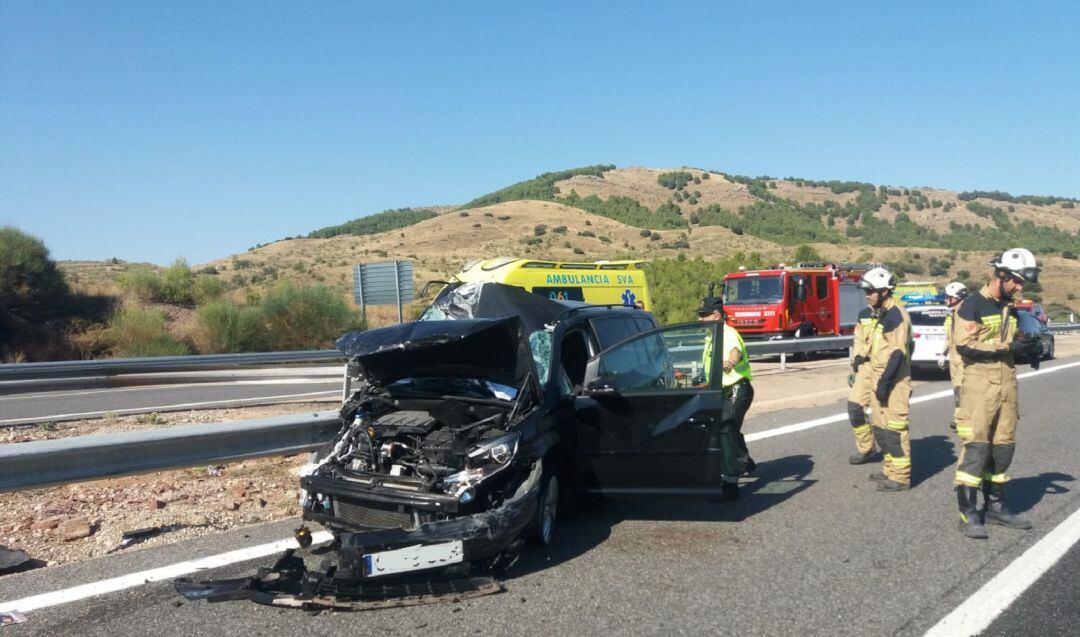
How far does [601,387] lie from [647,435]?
519 millimetres

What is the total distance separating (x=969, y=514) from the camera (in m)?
6.22

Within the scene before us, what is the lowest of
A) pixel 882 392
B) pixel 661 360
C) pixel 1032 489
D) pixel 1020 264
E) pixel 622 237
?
pixel 1032 489

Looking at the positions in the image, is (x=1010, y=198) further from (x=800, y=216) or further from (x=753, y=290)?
(x=753, y=290)

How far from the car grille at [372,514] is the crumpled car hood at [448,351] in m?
1.01

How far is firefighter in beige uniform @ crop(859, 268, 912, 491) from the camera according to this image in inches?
302

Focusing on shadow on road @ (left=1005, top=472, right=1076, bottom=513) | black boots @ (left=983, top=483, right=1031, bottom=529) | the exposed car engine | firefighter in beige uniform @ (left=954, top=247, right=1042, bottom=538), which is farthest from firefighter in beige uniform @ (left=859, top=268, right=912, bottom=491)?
the exposed car engine

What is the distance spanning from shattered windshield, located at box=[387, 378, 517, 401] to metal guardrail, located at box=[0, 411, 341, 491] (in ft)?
4.07

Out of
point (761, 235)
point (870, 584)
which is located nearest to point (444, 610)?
point (870, 584)

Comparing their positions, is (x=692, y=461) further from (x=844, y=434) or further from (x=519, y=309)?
(x=844, y=434)

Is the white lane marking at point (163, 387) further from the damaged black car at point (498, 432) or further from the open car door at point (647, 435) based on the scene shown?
the open car door at point (647, 435)

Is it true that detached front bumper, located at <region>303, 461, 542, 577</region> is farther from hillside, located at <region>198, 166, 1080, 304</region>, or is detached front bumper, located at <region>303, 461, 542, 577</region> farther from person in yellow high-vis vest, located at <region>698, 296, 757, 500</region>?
hillside, located at <region>198, 166, 1080, 304</region>

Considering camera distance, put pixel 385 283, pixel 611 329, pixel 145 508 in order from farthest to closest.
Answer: pixel 385 283 → pixel 611 329 → pixel 145 508

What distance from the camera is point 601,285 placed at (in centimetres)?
1683

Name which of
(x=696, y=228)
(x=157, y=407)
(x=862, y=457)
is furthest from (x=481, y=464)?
→ (x=696, y=228)
